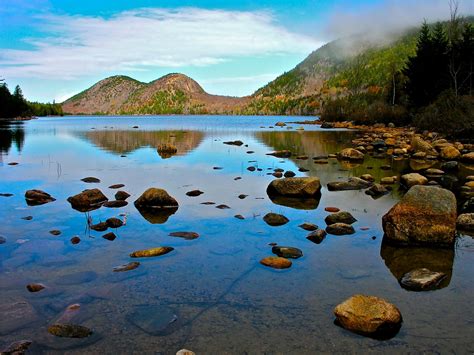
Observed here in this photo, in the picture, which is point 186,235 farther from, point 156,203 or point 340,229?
point 340,229

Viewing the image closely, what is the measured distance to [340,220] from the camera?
1444cm

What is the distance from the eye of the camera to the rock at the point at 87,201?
1645cm

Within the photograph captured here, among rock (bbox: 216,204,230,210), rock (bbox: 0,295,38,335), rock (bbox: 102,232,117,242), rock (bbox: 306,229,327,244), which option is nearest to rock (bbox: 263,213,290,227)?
rock (bbox: 306,229,327,244)

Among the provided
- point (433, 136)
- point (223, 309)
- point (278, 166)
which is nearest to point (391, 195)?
point (278, 166)

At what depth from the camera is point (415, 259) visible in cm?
1116

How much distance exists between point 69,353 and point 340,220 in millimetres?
10032

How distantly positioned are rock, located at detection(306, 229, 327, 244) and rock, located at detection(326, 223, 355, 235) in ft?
1.65

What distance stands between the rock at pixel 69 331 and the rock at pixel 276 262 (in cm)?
466

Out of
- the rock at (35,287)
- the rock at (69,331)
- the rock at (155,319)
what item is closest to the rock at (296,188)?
the rock at (155,319)

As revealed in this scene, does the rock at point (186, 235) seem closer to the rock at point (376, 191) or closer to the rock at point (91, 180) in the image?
the rock at point (376, 191)

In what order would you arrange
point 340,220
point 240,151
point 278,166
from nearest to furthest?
point 340,220 < point 278,166 < point 240,151

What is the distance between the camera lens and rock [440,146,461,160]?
102 feet

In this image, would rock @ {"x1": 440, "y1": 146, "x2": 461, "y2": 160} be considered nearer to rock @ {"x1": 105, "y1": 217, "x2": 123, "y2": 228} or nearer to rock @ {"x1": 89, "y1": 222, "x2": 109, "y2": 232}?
rock @ {"x1": 105, "y1": 217, "x2": 123, "y2": 228}

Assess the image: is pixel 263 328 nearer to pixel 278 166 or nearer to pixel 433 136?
pixel 278 166
